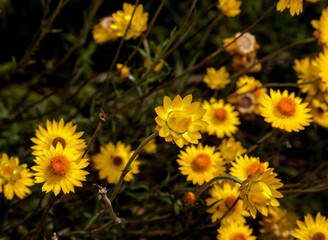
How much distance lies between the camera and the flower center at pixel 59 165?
58.7 inches

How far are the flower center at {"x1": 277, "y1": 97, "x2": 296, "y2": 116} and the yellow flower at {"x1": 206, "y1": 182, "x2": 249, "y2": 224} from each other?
438 mm

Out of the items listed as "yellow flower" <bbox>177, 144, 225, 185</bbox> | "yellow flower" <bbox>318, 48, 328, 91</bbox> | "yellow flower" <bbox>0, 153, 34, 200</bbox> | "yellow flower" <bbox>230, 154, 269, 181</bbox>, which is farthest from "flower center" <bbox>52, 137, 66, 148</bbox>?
"yellow flower" <bbox>318, 48, 328, 91</bbox>

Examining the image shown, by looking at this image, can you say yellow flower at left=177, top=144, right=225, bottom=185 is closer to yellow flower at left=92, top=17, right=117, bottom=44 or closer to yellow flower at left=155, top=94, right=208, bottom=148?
yellow flower at left=155, top=94, right=208, bottom=148

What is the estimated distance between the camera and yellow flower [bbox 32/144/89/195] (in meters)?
1.49

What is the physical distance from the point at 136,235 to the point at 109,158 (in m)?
0.48

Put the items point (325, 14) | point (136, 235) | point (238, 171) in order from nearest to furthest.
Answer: point (238, 171), point (325, 14), point (136, 235)

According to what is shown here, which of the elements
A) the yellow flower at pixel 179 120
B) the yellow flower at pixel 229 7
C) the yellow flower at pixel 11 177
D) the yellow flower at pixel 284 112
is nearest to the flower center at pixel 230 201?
the yellow flower at pixel 284 112

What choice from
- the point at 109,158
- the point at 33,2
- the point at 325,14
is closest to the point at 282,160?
the point at 325,14

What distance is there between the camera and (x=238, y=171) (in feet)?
5.62

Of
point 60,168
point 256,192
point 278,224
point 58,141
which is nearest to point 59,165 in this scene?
point 60,168

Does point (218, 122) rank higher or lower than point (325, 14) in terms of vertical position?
lower

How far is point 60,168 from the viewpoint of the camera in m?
1.49

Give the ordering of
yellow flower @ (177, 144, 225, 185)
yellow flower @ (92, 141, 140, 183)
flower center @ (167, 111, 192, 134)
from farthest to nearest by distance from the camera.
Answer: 1. yellow flower @ (92, 141, 140, 183)
2. yellow flower @ (177, 144, 225, 185)
3. flower center @ (167, 111, 192, 134)

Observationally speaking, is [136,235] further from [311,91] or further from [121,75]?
[311,91]
